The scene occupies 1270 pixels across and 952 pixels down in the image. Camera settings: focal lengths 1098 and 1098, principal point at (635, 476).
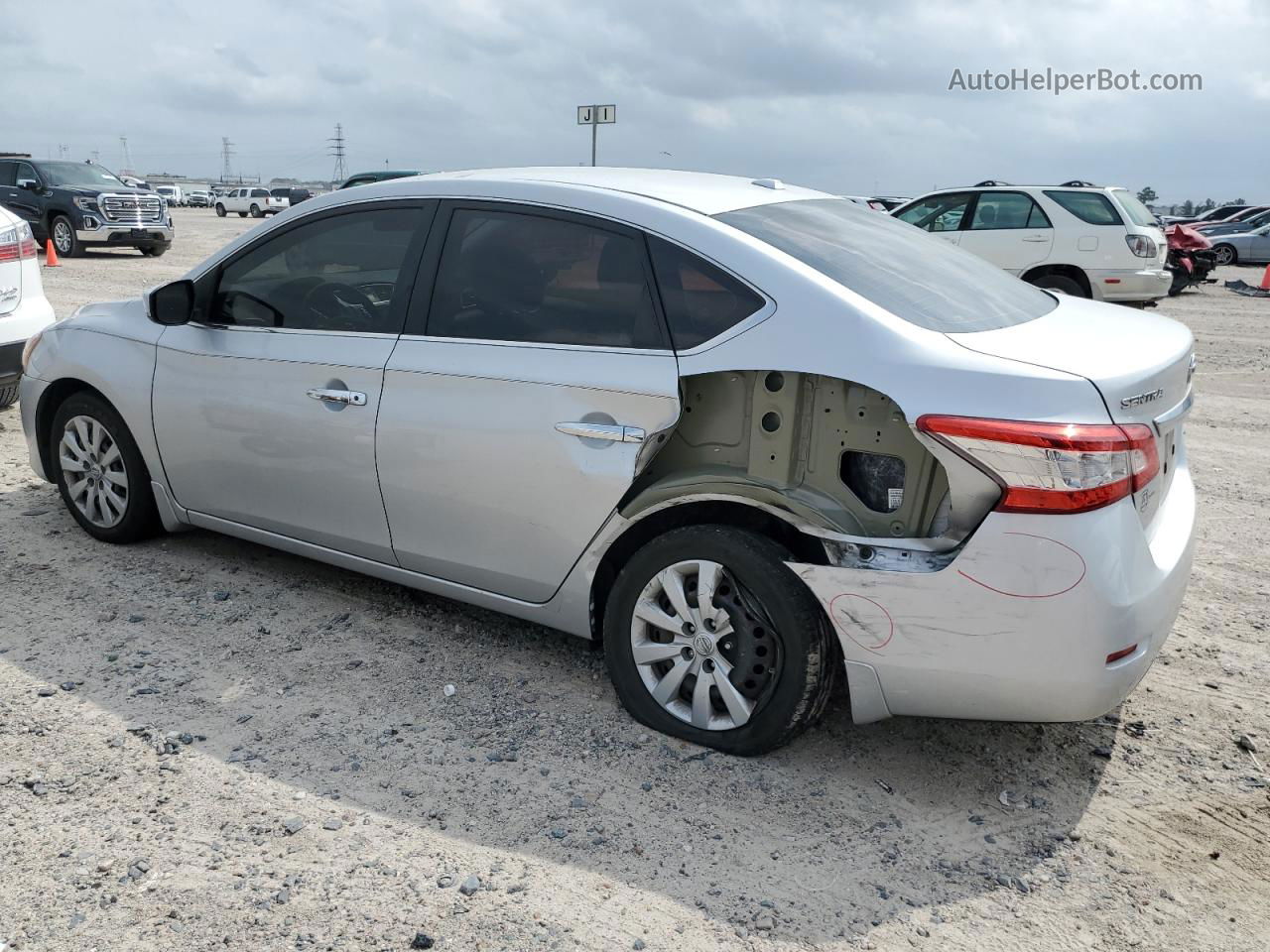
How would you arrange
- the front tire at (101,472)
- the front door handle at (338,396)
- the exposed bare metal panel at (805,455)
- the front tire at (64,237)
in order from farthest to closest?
the front tire at (64,237) → the front tire at (101,472) → the front door handle at (338,396) → the exposed bare metal panel at (805,455)

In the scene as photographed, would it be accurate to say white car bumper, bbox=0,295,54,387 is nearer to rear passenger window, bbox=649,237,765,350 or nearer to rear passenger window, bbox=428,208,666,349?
rear passenger window, bbox=428,208,666,349

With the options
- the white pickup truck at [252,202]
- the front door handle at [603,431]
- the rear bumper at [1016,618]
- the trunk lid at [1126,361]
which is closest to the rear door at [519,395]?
the front door handle at [603,431]

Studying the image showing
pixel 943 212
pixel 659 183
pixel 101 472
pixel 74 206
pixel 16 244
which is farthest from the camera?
pixel 74 206

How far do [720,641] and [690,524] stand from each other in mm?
374

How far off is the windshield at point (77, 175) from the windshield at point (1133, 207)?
706 inches

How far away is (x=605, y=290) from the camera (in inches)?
136

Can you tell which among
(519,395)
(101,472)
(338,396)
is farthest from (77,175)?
(519,395)

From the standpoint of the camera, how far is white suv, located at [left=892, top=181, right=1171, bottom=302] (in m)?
12.8

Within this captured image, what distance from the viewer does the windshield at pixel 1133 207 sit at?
1317 centimetres

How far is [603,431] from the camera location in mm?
3338

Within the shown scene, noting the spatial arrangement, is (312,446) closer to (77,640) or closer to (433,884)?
(77,640)

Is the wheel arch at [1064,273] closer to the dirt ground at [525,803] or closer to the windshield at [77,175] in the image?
the dirt ground at [525,803]

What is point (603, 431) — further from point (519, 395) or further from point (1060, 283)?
point (1060, 283)

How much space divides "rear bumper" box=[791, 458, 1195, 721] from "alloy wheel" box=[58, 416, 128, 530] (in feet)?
10.8
